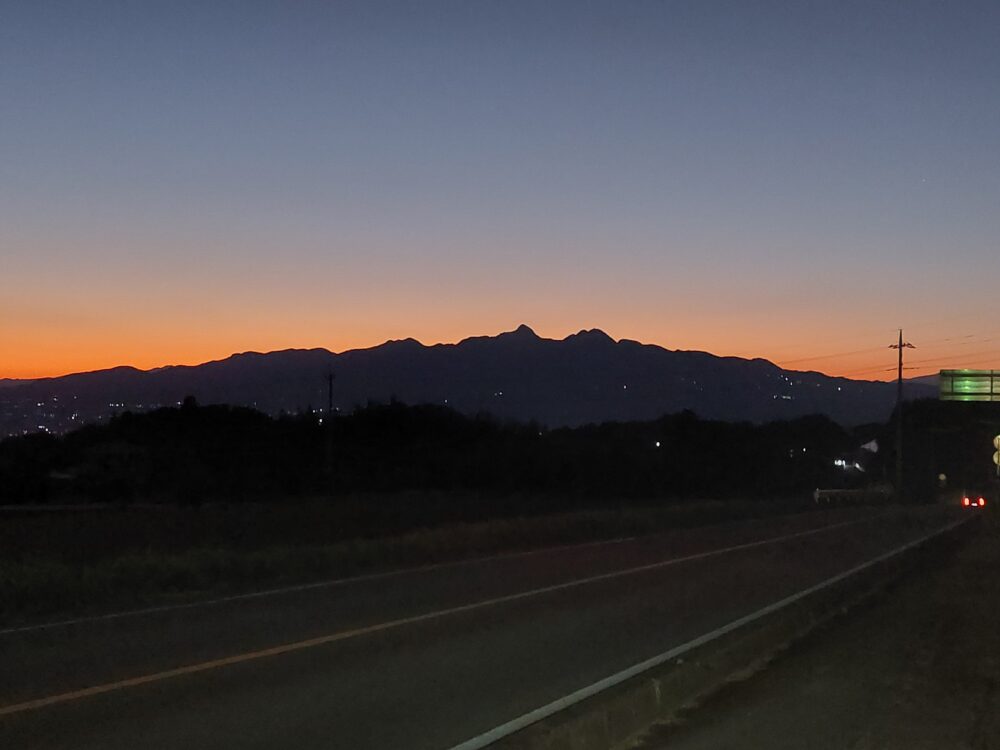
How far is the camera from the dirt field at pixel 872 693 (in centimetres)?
991

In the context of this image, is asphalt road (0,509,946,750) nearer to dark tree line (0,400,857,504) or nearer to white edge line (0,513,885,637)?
white edge line (0,513,885,637)

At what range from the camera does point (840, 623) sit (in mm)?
17672

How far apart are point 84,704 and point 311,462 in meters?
74.2

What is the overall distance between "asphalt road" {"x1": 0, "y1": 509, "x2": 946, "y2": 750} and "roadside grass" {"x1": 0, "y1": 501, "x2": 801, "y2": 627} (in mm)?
1774

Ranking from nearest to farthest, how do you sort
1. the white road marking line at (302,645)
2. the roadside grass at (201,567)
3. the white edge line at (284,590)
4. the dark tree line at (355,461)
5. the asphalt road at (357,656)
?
the asphalt road at (357,656)
the white road marking line at (302,645)
the white edge line at (284,590)
the roadside grass at (201,567)
the dark tree line at (355,461)

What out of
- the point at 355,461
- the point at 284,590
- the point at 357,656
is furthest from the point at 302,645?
the point at 355,461

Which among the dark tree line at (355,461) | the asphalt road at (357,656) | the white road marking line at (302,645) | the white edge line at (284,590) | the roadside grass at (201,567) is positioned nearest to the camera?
→ the asphalt road at (357,656)

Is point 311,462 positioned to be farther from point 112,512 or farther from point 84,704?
point 84,704

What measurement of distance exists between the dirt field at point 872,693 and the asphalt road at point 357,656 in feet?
4.82

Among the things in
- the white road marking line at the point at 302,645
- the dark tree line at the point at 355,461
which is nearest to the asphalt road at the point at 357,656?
the white road marking line at the point at 302,645

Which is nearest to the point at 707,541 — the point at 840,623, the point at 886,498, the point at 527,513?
the point at 840,623

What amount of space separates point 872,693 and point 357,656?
5.22 m

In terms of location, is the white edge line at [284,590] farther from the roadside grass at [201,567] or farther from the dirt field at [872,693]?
the dirt field at [872,693]

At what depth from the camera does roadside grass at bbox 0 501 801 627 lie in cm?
1855
